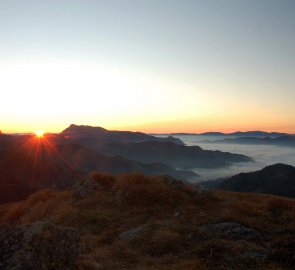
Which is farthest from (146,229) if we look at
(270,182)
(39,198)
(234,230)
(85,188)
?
(270,182)

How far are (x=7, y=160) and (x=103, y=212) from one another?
157775 millimetres

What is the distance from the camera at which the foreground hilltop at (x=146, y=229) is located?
9.11m

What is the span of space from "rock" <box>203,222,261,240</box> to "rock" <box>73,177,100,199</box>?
9.62 meters

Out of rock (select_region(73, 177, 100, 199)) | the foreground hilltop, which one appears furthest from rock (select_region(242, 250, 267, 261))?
rock (select_region(73, 177, 100, 199))

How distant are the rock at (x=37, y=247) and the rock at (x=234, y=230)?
7511 millimetres

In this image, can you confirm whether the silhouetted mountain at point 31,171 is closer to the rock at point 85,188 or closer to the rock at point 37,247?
the rock at point 85,188

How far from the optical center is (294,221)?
18078 millimetres

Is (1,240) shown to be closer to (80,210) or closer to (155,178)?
(80,210)

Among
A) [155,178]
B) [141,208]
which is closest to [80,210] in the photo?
[141,208]

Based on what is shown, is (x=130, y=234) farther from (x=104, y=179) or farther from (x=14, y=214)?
(x=14, y=214)

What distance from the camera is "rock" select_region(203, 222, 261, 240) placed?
583 inches

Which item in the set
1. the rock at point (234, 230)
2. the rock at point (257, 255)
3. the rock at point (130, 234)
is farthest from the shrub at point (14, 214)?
the rock at point (257, 255)

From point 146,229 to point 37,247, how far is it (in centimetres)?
709

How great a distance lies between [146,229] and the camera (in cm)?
1516
